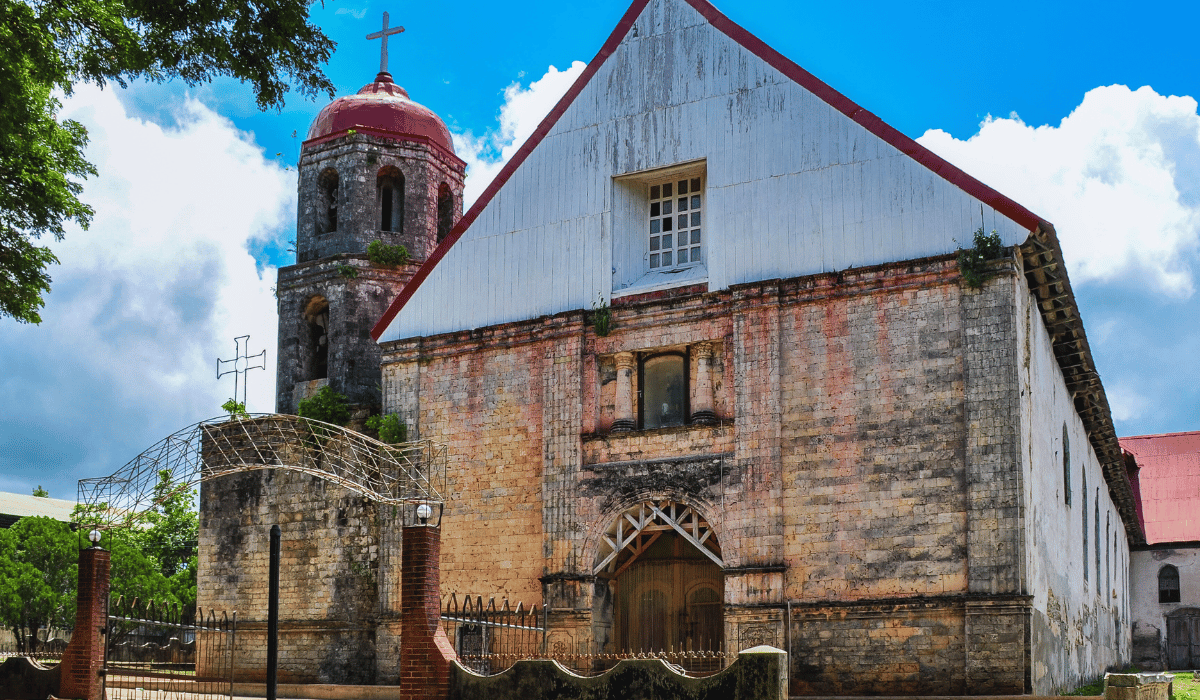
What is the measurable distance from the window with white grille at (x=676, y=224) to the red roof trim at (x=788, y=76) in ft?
8.58

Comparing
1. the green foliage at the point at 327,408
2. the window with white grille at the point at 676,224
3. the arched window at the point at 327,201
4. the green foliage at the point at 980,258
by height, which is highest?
the arched window at the point at 327,201

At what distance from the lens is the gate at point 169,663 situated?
2016 centimetres

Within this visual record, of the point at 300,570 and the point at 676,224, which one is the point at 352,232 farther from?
the point at 676,224

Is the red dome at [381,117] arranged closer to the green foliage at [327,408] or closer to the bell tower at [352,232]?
the bell tower at [352,232]

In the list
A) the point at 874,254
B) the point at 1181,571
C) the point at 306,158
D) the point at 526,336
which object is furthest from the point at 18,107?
the point at 1181,571

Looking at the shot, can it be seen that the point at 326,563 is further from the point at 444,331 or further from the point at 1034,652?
the point at 1034,652

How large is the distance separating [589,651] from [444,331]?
7.22 meters

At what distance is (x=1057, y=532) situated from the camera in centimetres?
2289

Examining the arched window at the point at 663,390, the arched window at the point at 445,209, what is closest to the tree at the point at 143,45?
the arched window at the point at 663,390

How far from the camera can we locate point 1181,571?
4016cm

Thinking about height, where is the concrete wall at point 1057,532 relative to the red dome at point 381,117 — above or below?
below

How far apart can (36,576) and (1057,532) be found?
3518 centimetres

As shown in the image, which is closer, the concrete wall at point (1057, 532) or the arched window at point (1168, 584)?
the concrete wall at point (1057, 532)

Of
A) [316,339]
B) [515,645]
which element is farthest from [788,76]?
[316,339]
